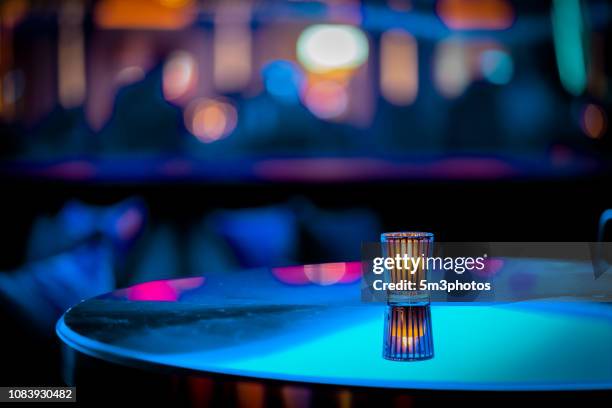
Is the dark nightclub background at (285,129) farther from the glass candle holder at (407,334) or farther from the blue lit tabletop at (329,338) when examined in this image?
the glass candle holder at (407,334)

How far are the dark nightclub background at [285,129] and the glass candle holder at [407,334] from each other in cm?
179

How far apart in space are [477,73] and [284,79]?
28.7 inches

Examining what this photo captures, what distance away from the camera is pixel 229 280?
1.26 m

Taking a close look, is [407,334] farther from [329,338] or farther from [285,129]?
[285,129]

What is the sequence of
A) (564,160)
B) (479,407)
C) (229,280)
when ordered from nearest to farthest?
(479,407) → (229,280) → (564,160)

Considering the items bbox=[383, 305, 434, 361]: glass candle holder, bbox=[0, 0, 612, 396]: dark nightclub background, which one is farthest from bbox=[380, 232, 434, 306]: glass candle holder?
bbox=[0, 0, 612, 396]: dark nightclub background

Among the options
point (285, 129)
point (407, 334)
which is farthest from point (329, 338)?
point (285, 129)

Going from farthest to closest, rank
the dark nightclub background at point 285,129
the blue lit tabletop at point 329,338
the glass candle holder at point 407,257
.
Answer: the dark nightclub background at point 285,129 → the glass candle holder at point 407,257 → the blue lit tabletop at point 329,338

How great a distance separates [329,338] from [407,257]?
12 centimetres

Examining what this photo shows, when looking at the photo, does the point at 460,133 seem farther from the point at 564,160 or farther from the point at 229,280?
the point at 229,280

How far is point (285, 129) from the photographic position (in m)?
2.56

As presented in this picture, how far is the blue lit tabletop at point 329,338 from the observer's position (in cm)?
56

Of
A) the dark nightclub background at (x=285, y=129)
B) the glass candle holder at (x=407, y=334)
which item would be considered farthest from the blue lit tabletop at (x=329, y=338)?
the dark nightclub background at (x=285, y=129)

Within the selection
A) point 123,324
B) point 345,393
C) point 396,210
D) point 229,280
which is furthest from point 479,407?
point 396,210
